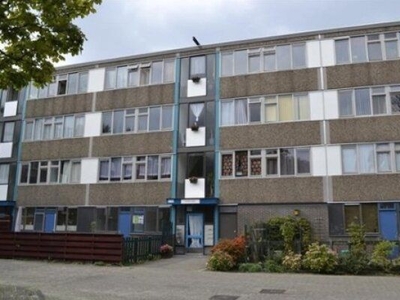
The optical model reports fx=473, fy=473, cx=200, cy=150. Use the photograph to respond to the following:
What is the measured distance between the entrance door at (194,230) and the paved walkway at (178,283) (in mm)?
6372

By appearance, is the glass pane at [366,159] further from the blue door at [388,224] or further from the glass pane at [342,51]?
the glass pane at [342,51]

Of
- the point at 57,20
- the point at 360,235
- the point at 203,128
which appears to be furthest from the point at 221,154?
the point at 57,20

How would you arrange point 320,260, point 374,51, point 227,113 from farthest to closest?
point 227,113 < point 374,51 < point 320,260

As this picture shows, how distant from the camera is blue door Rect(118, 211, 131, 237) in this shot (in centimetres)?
2670

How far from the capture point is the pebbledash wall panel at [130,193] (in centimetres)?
2617

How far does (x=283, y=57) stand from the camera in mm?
25312

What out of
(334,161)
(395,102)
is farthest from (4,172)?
(395,102)

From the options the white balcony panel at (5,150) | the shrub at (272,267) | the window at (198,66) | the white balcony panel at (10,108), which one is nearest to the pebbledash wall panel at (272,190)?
the window at (198,66)

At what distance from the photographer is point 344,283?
1361cm

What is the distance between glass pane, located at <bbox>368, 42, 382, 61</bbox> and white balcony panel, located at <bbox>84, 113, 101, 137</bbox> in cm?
1576

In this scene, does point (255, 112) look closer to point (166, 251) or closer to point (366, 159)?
point (366, 159)

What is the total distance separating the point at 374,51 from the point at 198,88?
30.9 ft

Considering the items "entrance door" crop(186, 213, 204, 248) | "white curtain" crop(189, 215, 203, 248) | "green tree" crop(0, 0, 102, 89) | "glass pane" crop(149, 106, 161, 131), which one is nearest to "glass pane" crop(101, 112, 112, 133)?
"glass pane" crop(149, 106, 161, 131)

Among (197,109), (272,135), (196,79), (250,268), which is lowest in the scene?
(250,268)
